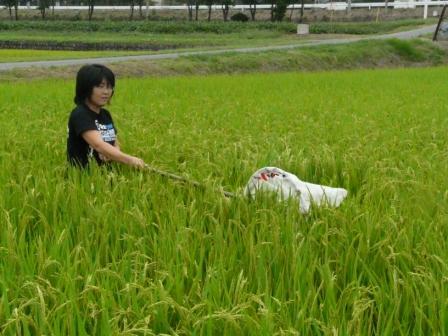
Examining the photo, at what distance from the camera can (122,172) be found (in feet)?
11.6

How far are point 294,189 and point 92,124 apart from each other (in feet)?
4.52

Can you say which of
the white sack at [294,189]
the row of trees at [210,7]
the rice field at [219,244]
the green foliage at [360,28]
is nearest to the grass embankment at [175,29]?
the green foliage at [360,28]

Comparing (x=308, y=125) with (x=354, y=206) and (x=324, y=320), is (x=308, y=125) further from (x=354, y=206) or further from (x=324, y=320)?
(x=324, y=320)

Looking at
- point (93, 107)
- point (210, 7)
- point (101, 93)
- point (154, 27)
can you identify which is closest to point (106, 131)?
point (93, 107)

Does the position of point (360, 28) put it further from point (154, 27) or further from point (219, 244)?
point (219, 244)

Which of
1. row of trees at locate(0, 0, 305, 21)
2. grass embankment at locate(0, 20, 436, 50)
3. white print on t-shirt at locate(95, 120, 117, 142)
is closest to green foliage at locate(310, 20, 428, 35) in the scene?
grass embankment at locate(0, 20, 436, 50)

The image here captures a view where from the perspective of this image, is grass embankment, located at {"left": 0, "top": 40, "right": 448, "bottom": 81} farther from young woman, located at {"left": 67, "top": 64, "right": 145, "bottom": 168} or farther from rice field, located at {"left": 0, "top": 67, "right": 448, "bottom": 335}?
rice field, located at {"left": 0, "top": 67, "right": 448, "bottom": 335}

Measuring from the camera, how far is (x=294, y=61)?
20109 millimetres

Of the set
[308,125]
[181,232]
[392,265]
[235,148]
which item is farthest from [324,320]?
[308,125]

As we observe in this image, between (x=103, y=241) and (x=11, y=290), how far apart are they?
0.45m

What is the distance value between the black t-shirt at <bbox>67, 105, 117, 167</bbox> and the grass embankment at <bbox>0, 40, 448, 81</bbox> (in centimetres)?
998

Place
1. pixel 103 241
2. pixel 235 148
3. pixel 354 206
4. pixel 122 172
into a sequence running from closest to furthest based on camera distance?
1. pixel 103 241
2. pixel 354 206
3. pixel 122 172
4. pixel 235 148

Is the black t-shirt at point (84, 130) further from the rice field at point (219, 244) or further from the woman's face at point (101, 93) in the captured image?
the rice field at point (219, 244)

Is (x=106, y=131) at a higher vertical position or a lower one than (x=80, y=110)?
lower
